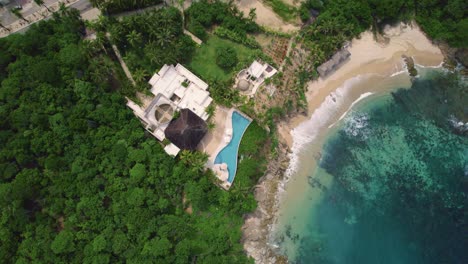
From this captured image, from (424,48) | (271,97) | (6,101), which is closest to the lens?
(6,101)

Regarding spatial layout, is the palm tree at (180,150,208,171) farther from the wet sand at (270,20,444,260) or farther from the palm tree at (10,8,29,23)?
the palm tree at (10,8,29,23)

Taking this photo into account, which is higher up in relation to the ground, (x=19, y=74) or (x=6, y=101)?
(x=19, y=74)

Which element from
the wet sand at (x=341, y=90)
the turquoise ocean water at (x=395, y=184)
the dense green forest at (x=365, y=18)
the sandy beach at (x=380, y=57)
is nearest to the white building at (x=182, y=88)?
the wet sand at (x=341, y=90)

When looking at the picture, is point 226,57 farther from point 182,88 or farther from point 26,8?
point 26,8

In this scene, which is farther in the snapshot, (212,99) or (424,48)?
(424,48)

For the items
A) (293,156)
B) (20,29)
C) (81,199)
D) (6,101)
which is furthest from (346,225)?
(20,29)

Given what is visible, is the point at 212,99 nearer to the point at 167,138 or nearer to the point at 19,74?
the point at 167,138

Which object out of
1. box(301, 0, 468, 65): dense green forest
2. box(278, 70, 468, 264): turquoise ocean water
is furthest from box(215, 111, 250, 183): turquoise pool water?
box(301, 0, 468, 65): dense green forest
